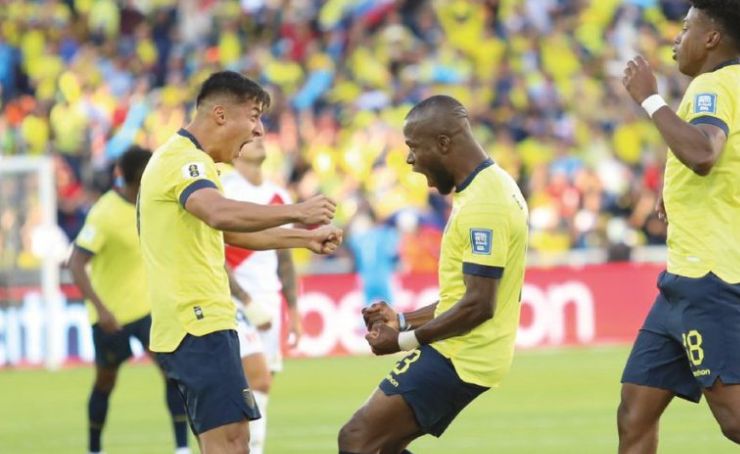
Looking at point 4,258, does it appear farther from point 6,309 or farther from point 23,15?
point 23,15

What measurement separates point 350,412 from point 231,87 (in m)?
7.97

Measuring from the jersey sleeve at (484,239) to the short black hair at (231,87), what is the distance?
1.36 metres

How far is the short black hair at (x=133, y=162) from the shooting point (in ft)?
40.3

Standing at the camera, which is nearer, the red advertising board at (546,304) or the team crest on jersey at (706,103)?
the team crest on jersey at (706,103)

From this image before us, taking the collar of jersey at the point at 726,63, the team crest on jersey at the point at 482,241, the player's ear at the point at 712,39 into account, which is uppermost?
the player's ear at the point at 712,39

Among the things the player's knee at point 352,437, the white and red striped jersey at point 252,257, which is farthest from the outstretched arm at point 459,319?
the white and red striped jersey at point 252,257

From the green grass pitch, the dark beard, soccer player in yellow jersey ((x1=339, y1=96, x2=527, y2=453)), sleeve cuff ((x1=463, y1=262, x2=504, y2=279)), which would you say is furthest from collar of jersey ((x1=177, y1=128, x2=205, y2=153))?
the green grass pitch

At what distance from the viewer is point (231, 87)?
7980 millimetres

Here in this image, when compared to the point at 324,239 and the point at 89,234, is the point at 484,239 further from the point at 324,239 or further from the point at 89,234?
the point at 89,234

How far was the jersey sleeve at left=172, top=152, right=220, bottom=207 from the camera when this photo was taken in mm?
7570

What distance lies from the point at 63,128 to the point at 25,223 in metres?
2.90

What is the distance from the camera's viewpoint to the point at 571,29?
1164 inches

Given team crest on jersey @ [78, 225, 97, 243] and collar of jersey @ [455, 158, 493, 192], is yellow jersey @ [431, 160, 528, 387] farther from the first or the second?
team crest on jersey @ [78, 225, 97, 243]

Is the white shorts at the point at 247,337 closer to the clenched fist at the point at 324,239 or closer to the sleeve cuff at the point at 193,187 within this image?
the sleeve cuff at the point at 193,187
